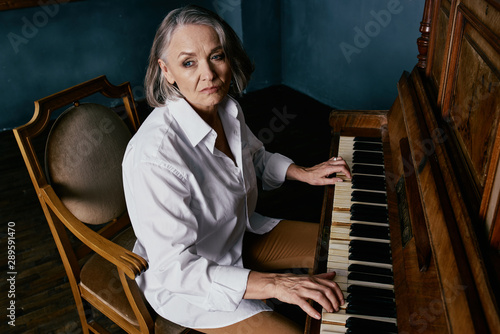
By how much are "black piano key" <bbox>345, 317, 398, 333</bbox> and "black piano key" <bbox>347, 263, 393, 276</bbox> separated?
0.18 metres

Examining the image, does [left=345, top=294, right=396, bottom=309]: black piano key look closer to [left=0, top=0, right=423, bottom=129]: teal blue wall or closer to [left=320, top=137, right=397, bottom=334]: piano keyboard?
[left=320, top=137, right=397, bottom=334]: piano keyboard

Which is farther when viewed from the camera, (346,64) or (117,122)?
(346,64)

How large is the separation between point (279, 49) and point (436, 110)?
3.92 m

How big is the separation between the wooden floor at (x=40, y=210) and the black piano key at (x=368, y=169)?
3.35 feet

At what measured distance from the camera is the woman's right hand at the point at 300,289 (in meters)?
1.14

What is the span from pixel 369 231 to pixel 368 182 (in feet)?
0.93

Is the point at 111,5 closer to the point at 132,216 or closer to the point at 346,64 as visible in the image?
the point at 346,64

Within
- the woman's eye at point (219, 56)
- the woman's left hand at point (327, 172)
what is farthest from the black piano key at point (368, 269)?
the woman's eye at point (219, 56)

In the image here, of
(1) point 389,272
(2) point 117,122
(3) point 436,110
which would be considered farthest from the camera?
(2) point 117,122

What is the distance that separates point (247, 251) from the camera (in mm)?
1790

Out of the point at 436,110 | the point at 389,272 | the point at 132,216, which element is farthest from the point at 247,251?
the point at 436,110

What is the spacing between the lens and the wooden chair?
143 centimetres
